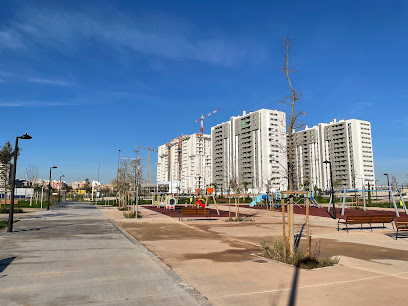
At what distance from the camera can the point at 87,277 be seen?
6.42m

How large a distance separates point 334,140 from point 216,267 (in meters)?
144

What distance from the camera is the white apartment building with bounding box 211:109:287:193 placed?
402ft

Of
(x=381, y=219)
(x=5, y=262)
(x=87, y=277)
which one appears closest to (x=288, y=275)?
(x=87, y=277)

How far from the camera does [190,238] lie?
12.7 metres

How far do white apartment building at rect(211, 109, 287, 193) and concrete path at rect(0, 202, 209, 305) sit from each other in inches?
4135

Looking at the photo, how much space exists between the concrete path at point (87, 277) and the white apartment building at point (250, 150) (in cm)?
10502

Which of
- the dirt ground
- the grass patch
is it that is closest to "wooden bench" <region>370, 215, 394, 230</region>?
the dirt ground

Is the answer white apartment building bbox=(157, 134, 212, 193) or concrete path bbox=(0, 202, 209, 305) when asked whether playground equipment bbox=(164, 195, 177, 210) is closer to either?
concrete path bbox=(0, 202, 209, 305)

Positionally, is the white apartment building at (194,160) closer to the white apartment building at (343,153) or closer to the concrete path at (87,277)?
the white apartment building at (343,153)

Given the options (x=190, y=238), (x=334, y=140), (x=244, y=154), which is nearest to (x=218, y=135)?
(x=244, y=154)

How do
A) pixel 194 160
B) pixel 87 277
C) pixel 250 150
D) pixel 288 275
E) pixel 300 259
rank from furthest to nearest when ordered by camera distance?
pixel 194 160 → pixel 250 150 → pixel 300 259 → pixel 288 275 → pixel 87 277

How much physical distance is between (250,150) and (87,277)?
128m

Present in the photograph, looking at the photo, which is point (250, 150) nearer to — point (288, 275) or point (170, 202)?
point (170, 202)

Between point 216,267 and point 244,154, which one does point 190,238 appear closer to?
point 216,267
